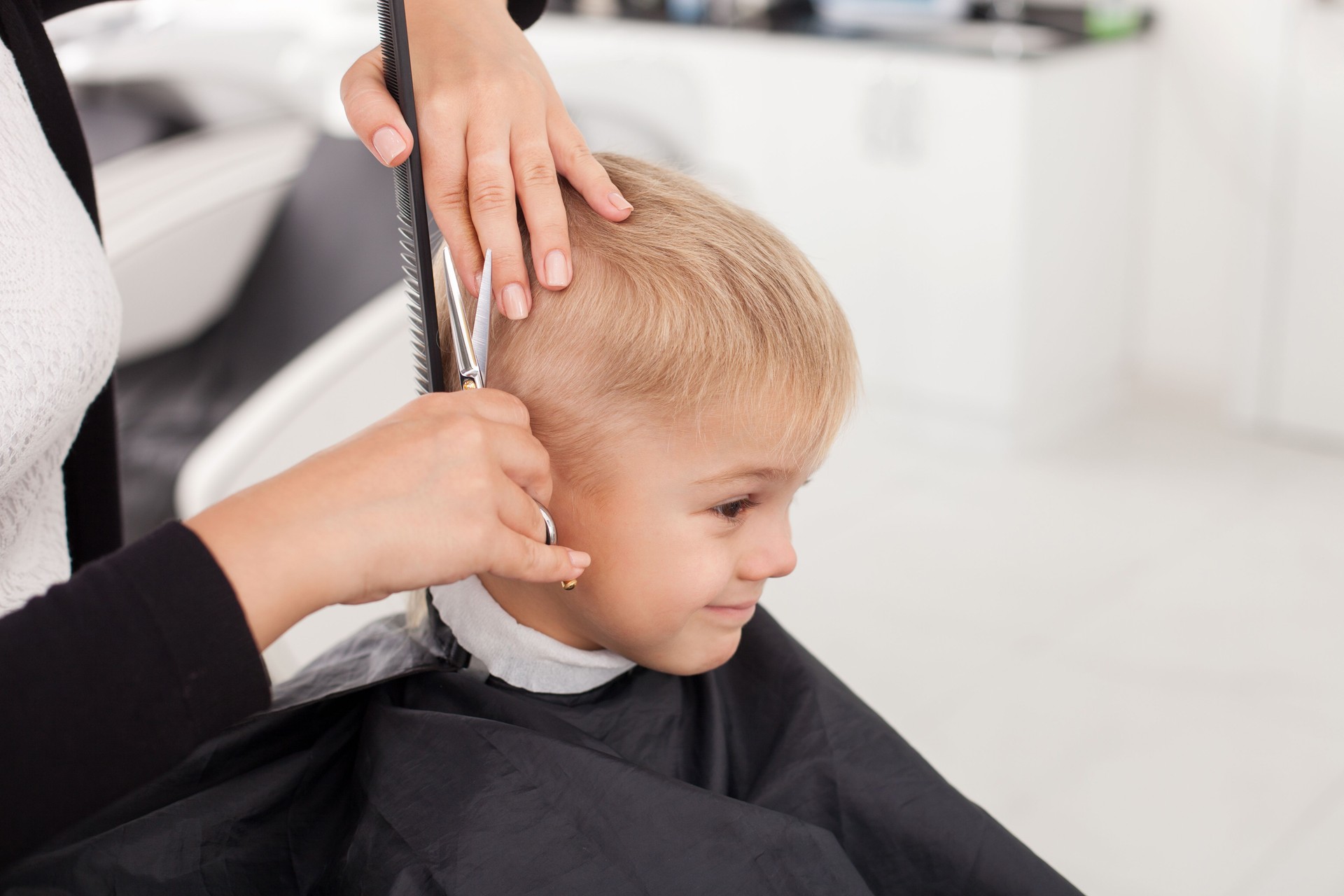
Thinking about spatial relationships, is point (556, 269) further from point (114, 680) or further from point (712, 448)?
point (114, 680)

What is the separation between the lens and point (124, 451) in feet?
7.89

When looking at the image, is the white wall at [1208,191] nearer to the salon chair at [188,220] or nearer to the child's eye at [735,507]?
the salon chair at [188,220]

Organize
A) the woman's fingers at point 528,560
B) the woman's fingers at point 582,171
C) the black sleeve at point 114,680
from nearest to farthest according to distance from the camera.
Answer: the black sleeve at point 114,680 < the woman's fingers at point 528,560 < the woman's fingers at point 582,171

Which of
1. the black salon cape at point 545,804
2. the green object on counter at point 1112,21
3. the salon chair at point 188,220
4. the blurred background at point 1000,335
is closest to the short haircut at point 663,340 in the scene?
the black salon cape at point 545,804

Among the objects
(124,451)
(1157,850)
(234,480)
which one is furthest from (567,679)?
(124,451)

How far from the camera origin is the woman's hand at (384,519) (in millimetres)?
578

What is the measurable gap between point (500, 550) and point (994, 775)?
1.58 metres

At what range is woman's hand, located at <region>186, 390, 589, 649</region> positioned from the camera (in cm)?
58

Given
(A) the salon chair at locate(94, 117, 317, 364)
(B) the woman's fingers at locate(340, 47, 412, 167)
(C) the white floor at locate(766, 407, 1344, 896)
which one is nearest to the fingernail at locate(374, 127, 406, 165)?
(B) the woman's fingers at locate(340, 47, 412, 167)

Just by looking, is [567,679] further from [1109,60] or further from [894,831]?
[1109,60]

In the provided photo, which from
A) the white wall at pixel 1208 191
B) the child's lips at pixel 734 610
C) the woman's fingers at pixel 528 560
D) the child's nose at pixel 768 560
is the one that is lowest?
the white wall at pixel 1208 191

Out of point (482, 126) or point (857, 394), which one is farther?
point (857, 394)

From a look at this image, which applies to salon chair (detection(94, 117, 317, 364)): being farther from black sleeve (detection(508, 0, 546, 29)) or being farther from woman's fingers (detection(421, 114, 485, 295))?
woman's fingers (detection(421, 114, 485, 295))

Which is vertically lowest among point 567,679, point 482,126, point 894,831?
point 894,831
